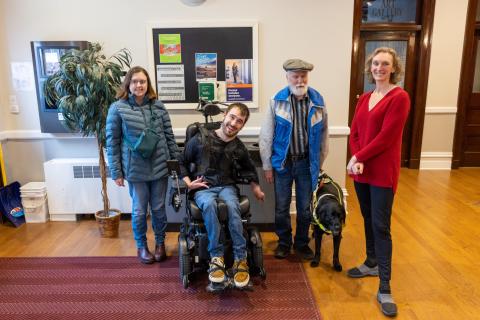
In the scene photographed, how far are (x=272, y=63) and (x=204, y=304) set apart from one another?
211 centimetres

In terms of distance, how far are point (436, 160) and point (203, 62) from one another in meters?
3.82

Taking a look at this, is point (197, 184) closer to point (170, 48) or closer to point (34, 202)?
point (170, 48)

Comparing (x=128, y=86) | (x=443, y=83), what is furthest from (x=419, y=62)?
(x=128, y=86)

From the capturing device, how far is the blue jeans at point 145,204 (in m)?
2.52

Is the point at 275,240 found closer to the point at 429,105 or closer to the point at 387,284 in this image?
the point at 387,284

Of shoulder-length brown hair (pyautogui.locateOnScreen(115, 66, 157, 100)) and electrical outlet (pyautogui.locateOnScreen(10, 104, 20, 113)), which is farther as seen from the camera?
electrical outlet (pyautogui.locateOnScreen(10, 104, 20, 113))

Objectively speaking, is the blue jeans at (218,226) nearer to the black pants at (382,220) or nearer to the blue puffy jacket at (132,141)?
the blue puffy jacket at (132,141)

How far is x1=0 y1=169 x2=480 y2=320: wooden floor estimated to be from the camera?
A: 212 centimetres

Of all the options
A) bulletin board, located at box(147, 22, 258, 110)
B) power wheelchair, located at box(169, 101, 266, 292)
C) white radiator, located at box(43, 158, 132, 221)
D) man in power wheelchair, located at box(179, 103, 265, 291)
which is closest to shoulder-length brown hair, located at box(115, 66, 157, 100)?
man in power wheelchair, located at box(179, 103, 265, 291)

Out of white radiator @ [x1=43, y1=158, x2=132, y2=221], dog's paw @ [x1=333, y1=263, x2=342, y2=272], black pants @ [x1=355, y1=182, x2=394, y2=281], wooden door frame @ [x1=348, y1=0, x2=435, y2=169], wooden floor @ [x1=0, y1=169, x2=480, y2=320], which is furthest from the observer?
wooden door frame @ [x1=348, y1=0, x2=435, y2=169]

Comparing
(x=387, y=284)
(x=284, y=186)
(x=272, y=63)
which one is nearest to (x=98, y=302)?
(x=284, y=186)

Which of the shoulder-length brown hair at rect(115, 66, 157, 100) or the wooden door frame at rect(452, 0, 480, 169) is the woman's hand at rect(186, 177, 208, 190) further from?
the wooden door frame at rect(452, 0, 480, 169)

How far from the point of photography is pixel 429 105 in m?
5.04

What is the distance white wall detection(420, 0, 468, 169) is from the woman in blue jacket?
4.03 metres
